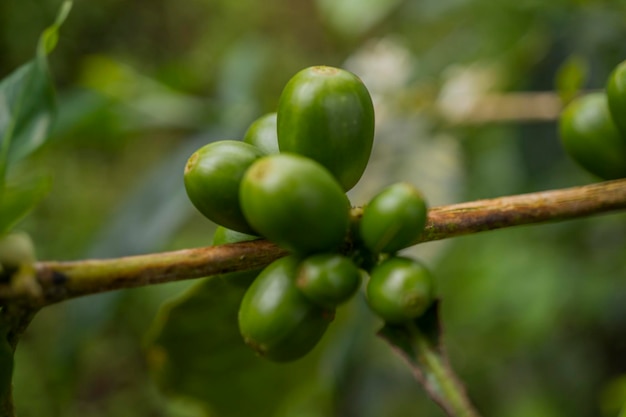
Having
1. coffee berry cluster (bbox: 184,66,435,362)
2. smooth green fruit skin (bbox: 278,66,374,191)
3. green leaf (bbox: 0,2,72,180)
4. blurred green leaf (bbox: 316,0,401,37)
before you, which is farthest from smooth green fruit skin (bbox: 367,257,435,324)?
blurred green leaf (bbox: 316,0,401,37)

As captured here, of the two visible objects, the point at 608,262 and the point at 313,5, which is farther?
the point at 313,5

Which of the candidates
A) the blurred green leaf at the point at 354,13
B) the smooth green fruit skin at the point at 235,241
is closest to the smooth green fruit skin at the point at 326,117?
the smooth green fruit skin at the point at 235,241

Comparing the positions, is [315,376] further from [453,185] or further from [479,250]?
[479,250]

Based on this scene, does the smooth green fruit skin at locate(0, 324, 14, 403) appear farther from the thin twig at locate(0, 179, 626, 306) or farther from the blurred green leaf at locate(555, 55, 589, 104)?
the blurred green leaf at locate(555, 55, 589, 104)

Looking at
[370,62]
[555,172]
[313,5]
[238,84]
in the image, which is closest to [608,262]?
[555,172]

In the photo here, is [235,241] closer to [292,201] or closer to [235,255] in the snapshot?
[235,255]

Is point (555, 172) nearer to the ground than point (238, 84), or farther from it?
nearer to the ground

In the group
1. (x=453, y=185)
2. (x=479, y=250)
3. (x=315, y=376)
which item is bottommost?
(x=479, y=250)
